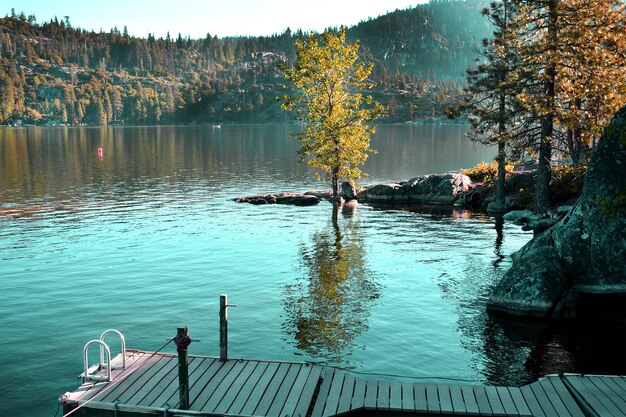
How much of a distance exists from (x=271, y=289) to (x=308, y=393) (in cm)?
1378

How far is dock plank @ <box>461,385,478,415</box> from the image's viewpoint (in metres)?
15.9

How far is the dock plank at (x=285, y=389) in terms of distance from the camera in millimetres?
15648

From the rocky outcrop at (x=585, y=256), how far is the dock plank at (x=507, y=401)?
897cm

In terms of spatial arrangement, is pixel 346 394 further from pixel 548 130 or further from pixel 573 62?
pixel 548 130

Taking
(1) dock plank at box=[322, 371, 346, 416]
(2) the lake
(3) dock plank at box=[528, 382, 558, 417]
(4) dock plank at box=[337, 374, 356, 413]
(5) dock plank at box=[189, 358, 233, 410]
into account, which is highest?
(5) dock plank at box=[189, 358, 233, 410]

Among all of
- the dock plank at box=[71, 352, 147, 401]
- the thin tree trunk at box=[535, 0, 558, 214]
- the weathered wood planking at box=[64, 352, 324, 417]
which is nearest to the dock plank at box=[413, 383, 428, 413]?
the weathered wood planking at box=[64, 352, 324, 417]

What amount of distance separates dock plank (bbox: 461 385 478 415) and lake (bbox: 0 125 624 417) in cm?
215

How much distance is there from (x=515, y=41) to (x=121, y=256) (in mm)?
32731

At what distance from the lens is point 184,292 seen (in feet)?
96.9

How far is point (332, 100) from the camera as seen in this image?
59.3 m

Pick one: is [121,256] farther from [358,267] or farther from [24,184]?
[24,184]

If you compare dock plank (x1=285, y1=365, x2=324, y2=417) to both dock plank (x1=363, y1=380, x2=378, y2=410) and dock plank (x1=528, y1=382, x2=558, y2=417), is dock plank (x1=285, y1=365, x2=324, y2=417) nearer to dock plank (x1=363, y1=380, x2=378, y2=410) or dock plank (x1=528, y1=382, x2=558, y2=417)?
dock plank (x1=363, y1=380, x2=378, y2=410)

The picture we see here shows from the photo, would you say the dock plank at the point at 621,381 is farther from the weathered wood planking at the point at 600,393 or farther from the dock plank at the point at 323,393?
the dock plank at the point at 323,393

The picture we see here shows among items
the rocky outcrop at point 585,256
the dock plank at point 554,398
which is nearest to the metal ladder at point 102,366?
the dock plank at point 554,398
